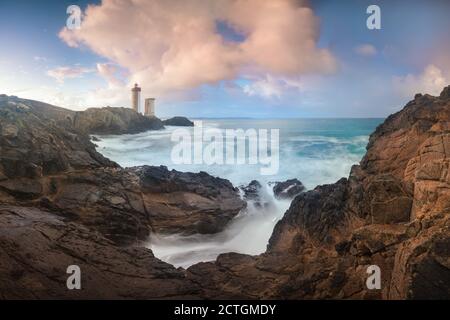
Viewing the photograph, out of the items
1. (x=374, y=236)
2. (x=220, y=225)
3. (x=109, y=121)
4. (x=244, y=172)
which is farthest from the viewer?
(x=109, y=121)

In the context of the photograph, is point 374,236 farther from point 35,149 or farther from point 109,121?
point 109,121

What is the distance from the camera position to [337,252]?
4445 millimetres

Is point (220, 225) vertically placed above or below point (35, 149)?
below

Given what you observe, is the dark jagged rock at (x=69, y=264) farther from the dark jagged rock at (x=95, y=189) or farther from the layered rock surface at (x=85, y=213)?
the dark jagged rock at (x=95, y=189)

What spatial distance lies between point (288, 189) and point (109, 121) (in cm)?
1526

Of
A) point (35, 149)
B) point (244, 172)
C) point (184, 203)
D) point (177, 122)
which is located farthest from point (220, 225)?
point (177, 122)

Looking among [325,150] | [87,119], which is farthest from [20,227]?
[87,119]

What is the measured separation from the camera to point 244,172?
13.0 m

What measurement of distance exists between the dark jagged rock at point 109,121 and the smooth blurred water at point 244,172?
109 centimetres

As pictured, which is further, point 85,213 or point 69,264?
point 85,213

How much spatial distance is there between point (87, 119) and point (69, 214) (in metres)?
16.5

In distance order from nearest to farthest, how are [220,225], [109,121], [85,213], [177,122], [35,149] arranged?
[85,213] < [35,149] < [220,225] < [109,121] < [177,122]

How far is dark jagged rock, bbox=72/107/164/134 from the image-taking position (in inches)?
826
